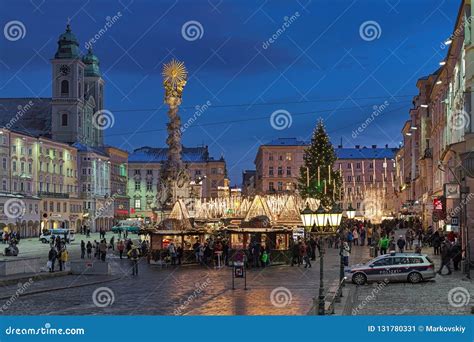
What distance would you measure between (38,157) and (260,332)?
93.2 m

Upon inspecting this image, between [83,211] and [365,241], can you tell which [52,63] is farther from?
[365,241]

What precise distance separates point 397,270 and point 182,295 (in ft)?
27.9

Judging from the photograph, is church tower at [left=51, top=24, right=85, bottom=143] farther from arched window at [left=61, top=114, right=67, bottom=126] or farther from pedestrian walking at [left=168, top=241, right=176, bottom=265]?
pedestrian walking at [left=168, top=241, right=176, bottom=265]

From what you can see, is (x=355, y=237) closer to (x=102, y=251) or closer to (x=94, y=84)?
(x=102, y=251)

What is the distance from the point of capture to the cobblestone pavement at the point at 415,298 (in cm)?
2052

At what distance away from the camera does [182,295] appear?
85.5 feet

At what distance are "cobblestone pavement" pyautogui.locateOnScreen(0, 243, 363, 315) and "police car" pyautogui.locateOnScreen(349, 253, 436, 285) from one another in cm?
189

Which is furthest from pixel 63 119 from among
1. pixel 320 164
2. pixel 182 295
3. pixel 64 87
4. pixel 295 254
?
pixel 182 295

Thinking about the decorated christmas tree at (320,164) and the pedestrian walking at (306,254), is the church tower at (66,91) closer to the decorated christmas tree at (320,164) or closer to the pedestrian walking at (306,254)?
the decorated christmas tree at (320,164)

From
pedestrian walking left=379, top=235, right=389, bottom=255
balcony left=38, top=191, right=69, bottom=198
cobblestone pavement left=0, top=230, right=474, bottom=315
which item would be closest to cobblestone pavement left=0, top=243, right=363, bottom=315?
cobblestone pavement left=0, top=230, right=474, bottom=315

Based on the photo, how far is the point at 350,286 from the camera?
1125 inches

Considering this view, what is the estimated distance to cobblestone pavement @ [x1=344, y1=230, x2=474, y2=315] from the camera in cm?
2052

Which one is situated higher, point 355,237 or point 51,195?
point 51,195

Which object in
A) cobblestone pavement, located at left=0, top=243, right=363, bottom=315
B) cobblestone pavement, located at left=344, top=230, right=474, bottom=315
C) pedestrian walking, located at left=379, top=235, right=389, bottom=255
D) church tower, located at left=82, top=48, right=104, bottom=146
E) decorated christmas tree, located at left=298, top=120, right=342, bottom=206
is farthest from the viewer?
church tower, located at left=82, top=48, right=104, bottom=146
